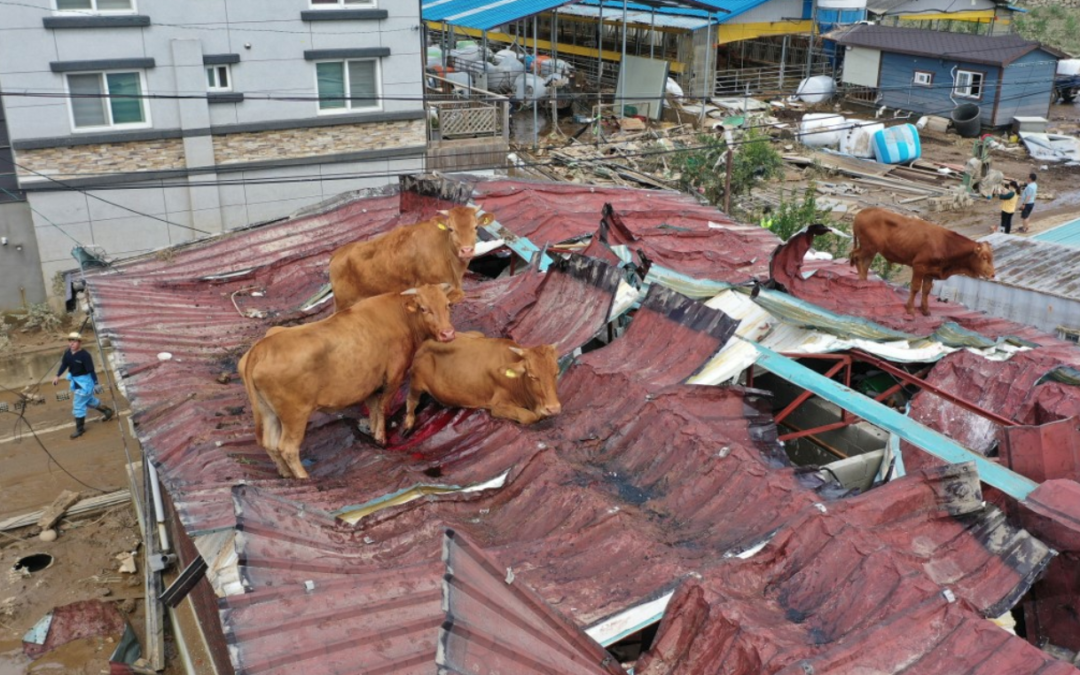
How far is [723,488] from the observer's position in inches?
275

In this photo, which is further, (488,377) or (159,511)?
(159,511)

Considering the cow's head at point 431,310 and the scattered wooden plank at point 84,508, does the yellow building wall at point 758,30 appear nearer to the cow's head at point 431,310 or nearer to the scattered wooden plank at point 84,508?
the scattered wooden plank at point 84,508

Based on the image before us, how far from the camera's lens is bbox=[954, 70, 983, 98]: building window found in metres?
38.2

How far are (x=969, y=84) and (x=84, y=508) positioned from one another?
35.4m

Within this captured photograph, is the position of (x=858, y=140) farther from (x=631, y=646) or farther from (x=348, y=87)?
(x=631, y=646)

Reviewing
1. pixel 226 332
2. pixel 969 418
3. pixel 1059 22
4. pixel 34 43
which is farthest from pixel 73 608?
pixel 1059 22

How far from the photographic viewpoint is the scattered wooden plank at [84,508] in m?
14.8

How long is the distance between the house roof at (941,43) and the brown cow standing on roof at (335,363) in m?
34.7

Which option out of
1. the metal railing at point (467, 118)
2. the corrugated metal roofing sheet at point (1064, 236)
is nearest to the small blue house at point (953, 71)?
the corrugated metal roofing sheet at point (1064, 236)

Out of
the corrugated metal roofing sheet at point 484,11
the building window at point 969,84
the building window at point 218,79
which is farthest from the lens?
the building window at point 969,84

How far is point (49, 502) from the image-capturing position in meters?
15.8

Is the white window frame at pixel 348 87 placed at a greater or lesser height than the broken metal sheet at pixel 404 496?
greater

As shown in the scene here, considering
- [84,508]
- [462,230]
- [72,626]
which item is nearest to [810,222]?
[462,230]

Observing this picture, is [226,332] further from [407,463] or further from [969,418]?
[969,418]
